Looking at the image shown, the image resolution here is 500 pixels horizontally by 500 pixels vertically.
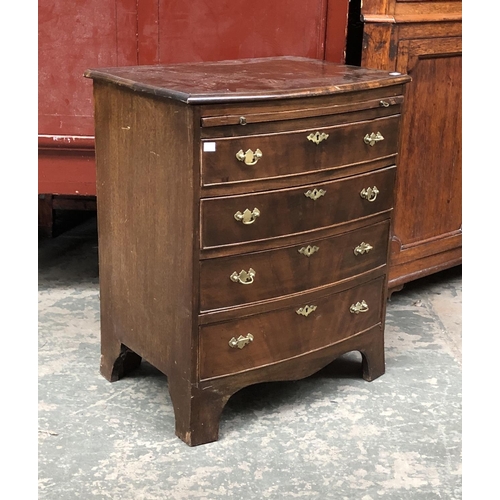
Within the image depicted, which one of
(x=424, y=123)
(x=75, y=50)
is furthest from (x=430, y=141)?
(x=75, y=50)

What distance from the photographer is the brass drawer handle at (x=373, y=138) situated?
268 centimetres

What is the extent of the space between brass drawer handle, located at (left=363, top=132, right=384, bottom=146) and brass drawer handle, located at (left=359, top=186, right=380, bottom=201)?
0.49ft

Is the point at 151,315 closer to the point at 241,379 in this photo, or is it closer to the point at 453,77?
the point at 241,379

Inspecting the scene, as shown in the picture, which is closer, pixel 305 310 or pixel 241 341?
pixel 241 341

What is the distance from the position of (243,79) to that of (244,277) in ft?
1.99

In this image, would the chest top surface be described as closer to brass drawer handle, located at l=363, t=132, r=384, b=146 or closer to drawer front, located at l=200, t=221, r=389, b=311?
brass drawer handle, located at l=363, t=132, r=384, b=146

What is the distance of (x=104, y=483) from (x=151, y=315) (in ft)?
1.81

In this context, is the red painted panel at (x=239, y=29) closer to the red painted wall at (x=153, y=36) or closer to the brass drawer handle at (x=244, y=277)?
the red painted wall at (x=153, y=36)

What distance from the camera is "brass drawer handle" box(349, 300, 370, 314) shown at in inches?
113

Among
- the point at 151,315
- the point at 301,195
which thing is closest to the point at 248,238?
the point at 301,195

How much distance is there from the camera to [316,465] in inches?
97.6

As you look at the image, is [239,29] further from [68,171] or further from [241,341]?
[241,341]

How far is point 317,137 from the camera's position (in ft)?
8.26

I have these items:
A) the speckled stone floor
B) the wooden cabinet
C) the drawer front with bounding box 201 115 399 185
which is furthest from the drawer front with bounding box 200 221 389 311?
the wooden cabinet
